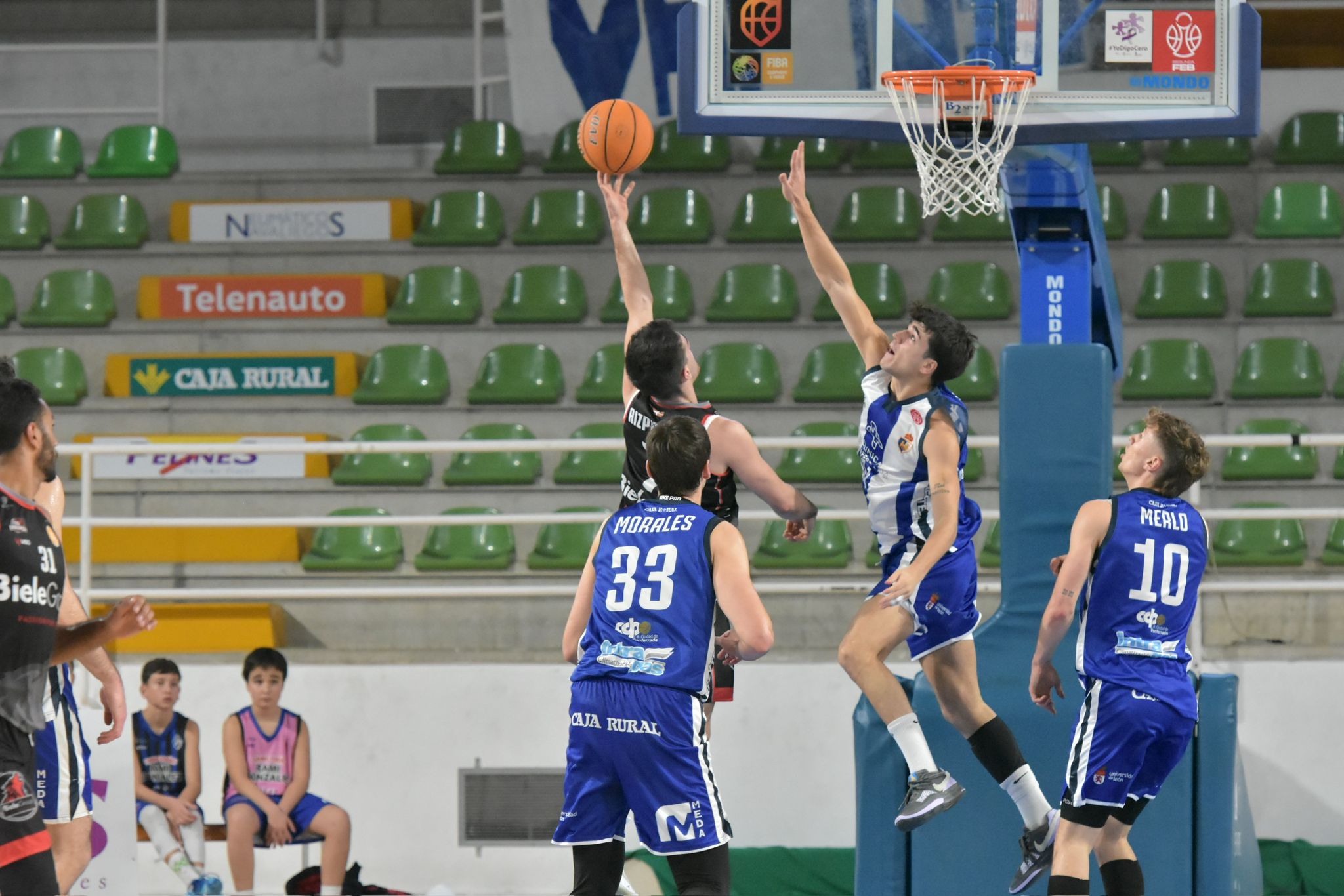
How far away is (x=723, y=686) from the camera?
5691 millimetres

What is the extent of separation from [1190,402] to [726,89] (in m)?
5.61

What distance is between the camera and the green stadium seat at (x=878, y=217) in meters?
11.2

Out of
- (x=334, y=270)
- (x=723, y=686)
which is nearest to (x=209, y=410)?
(x=334, y=270)

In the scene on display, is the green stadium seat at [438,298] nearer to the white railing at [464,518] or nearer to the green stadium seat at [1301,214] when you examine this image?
the white railing at [464,518]

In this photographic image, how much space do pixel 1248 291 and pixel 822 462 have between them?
323 cm

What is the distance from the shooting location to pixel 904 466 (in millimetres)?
5516

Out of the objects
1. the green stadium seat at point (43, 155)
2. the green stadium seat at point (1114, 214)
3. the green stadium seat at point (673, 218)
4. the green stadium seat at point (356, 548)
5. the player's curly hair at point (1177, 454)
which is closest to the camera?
the player's curly hair at point (1177, 454)

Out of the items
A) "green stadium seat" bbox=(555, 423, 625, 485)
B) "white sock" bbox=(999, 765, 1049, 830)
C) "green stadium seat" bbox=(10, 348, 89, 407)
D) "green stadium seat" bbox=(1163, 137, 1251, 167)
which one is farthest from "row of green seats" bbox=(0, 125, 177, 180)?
"white sock" bbox=(999, 765, 1049, 830)

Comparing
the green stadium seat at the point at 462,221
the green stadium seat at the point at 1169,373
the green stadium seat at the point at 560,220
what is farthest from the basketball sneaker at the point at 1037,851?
the green stadium seat at the point at 462,221

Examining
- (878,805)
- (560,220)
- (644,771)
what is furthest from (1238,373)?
(644,771)

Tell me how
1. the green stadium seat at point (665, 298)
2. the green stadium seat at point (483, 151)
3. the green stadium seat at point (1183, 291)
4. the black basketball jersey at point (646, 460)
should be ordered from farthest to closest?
1. the green stadium seat at point (483, 151)
2. the green stadium seat at point (665, 298)
3. the green stadium seat at point (1183, 291)
4. the black basketball jersey at point (646, 460)

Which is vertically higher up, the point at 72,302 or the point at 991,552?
the point at 72,302

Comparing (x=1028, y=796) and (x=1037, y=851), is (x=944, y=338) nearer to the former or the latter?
(x=1028, y=796)

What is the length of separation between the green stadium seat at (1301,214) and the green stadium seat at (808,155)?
2935 mm
